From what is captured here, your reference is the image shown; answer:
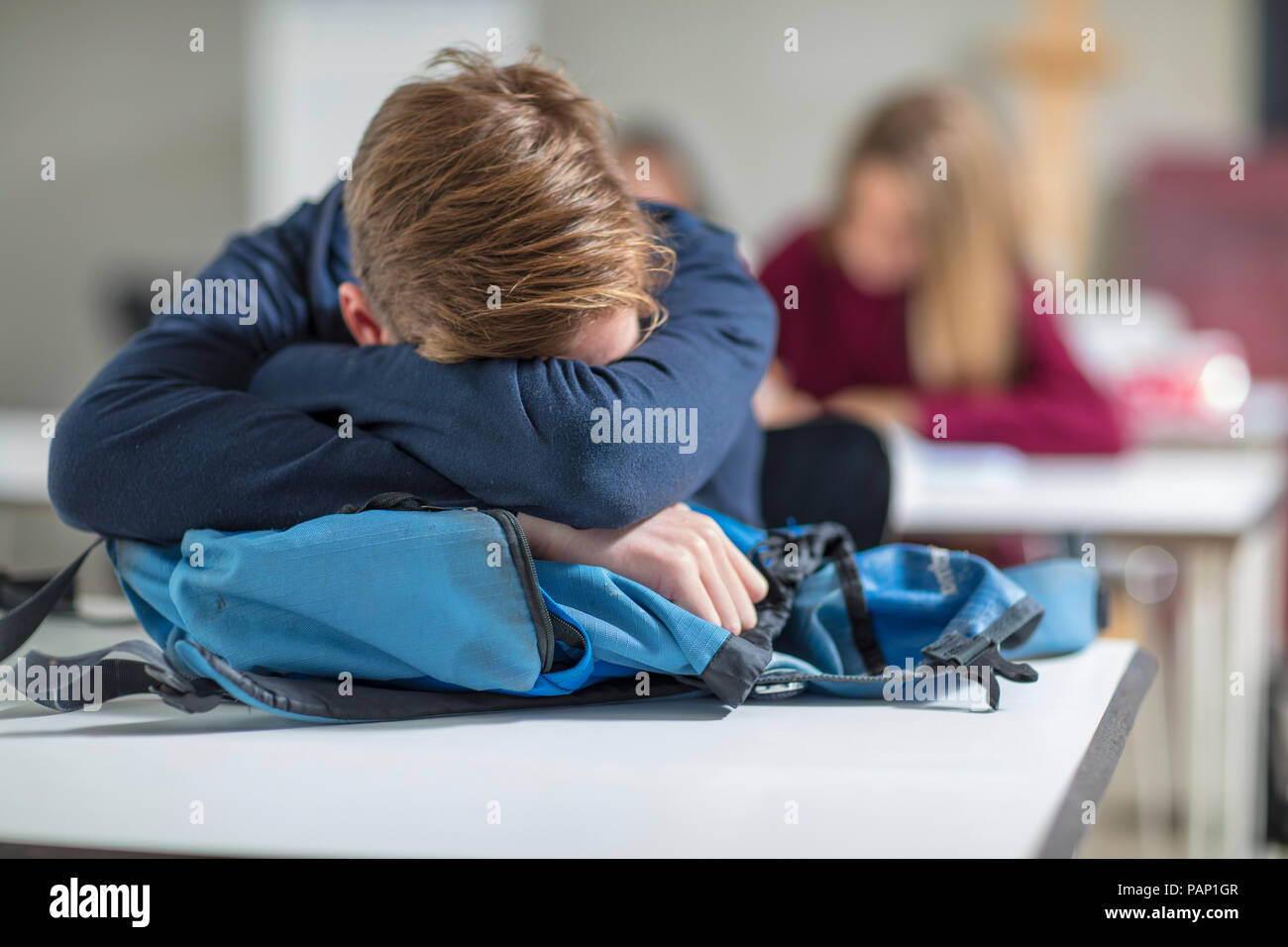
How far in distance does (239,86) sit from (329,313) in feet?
12.6

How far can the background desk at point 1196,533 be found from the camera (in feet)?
4.51

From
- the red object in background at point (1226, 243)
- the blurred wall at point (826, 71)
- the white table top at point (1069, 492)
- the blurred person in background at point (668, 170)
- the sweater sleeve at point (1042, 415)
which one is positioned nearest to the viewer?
the white table top at point (1069, 492)

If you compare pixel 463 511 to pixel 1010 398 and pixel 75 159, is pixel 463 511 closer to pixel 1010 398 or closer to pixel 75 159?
pixel 1010 398

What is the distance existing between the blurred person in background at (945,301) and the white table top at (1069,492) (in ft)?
0.17

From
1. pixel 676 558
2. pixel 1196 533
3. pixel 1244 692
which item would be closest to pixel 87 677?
pixel 676 558

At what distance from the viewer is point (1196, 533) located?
134 cm

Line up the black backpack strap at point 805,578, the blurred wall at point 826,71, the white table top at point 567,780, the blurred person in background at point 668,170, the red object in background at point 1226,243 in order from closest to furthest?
Result: the white table top at point 567,780
the black backpack strap at point 805,578
the blurred person in background at point 668,170
the red object in background at point 1226,243
the blurred wall at point 826,71

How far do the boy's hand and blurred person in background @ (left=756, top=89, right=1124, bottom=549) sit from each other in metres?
1.05

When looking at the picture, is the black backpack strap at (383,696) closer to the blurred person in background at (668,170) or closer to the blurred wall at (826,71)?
the blurred person in background at (668,170)

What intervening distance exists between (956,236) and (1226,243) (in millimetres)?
2201

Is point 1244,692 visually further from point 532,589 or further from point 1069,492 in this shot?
point 532,589

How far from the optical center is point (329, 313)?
87cm

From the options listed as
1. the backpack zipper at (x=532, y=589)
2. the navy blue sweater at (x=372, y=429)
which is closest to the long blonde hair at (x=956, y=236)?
the navy blue sweater at (x=372, y=429)
